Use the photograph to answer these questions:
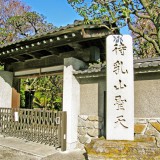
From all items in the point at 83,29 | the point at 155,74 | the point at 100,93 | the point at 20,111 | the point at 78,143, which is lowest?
the point at 78,143

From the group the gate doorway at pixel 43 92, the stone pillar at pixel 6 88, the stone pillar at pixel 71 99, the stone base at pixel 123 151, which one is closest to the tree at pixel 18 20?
the gate doorway at pixel 43 92

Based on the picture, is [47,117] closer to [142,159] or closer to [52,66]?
[52,66]

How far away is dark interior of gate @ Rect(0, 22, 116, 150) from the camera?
5.53 m

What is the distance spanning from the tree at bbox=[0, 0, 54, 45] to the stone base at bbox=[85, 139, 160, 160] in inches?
658

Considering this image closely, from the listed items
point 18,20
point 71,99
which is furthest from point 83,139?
point 18,20

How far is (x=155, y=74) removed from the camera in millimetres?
4984

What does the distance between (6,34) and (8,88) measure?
10.6 metres

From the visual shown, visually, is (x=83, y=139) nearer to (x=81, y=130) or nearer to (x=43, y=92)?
(x=81, y=130)

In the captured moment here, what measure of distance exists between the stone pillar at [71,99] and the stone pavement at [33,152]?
1.40 feet

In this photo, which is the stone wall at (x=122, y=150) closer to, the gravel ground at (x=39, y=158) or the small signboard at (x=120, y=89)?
the small signboard at (x=120, y=89)

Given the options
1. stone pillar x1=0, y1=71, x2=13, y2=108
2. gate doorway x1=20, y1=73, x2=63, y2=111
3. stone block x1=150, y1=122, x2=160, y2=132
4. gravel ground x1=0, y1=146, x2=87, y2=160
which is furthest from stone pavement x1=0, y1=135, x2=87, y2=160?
gate doorway x1=20, y1=73, x2=63, y2=111

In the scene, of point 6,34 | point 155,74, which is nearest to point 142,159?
point 155,74

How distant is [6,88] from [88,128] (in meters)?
4.56

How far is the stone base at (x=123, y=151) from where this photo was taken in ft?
13.0
